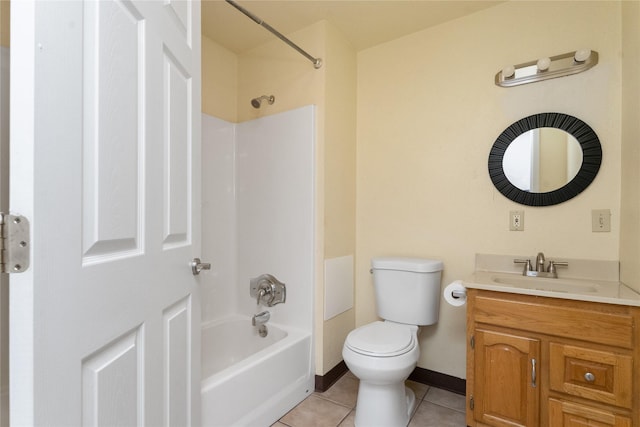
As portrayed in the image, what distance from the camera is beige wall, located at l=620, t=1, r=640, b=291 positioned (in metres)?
1.38

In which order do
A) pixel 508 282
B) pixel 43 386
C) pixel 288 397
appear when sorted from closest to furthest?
pixel 43 386 < pixel 508 282 < pixel 288 397

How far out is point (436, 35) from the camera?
207 centimetres

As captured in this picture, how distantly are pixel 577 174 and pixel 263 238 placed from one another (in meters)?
1.89

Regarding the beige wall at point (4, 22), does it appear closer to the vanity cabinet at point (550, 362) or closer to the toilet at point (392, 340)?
the toilet at point (392, 340)

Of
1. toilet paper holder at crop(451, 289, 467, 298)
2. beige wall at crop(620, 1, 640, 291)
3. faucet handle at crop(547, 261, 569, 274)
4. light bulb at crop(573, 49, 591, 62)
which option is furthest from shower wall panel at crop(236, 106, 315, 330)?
beige wall at crop(620, 1, 640, 291)

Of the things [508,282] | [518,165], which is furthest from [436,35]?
[508,282]

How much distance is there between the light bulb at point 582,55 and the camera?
159cm

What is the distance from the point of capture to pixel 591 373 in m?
1.29

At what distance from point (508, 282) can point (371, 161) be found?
114 centimetres

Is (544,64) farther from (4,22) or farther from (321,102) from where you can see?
(4,22)

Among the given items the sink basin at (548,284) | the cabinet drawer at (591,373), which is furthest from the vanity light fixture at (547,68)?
the cabinet drawer at (591,373)

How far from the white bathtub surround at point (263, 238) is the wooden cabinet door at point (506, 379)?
959 millimetres

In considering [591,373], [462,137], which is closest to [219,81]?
[462,137]

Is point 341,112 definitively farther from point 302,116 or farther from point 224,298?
point 224,298
